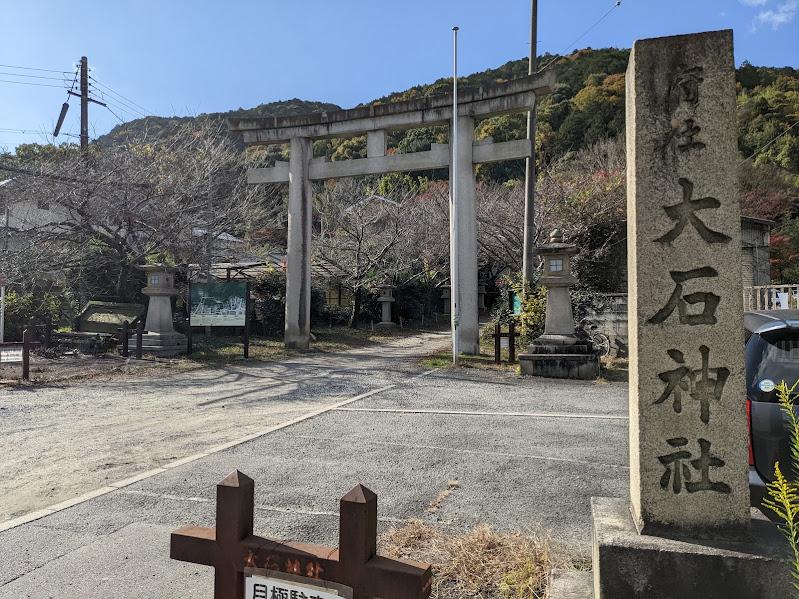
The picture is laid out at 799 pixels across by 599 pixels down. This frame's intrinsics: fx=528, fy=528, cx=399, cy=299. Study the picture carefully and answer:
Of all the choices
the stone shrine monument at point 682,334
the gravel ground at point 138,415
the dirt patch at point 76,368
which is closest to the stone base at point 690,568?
the stone shrine monument at point 682,334

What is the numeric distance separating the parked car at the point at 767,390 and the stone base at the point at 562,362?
22.9ft

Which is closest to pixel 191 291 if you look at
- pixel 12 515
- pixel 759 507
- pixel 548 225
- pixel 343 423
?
pixel 343 423

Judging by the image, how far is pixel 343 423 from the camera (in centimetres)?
648

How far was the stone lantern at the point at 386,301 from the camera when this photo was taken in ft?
76.1

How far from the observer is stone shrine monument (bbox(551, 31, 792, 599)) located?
87.1 inches

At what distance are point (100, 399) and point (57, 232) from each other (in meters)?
9.46

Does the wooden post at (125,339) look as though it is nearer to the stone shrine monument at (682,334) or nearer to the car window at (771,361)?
the stone shrine monument at (682,334)

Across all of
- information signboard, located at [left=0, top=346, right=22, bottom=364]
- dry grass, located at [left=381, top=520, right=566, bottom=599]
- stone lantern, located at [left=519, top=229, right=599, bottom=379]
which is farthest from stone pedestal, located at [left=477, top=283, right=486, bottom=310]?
A: dry grass, located at [left=381, top=520, right=566, bottom=599]

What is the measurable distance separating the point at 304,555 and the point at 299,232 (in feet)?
43.2

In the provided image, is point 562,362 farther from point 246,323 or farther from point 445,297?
point 445,297

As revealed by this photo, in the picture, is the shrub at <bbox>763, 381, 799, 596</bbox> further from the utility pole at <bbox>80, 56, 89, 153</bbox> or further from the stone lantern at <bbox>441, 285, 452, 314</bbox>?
the stone lantern at <bbox>441, 285, 452, 314</bbox>

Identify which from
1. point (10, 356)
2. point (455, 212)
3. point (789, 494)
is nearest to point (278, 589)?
point (789, 494)

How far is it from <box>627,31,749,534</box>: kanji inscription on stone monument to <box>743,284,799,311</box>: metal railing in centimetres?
1191

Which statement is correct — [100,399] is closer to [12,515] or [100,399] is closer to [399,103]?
[12,515]
